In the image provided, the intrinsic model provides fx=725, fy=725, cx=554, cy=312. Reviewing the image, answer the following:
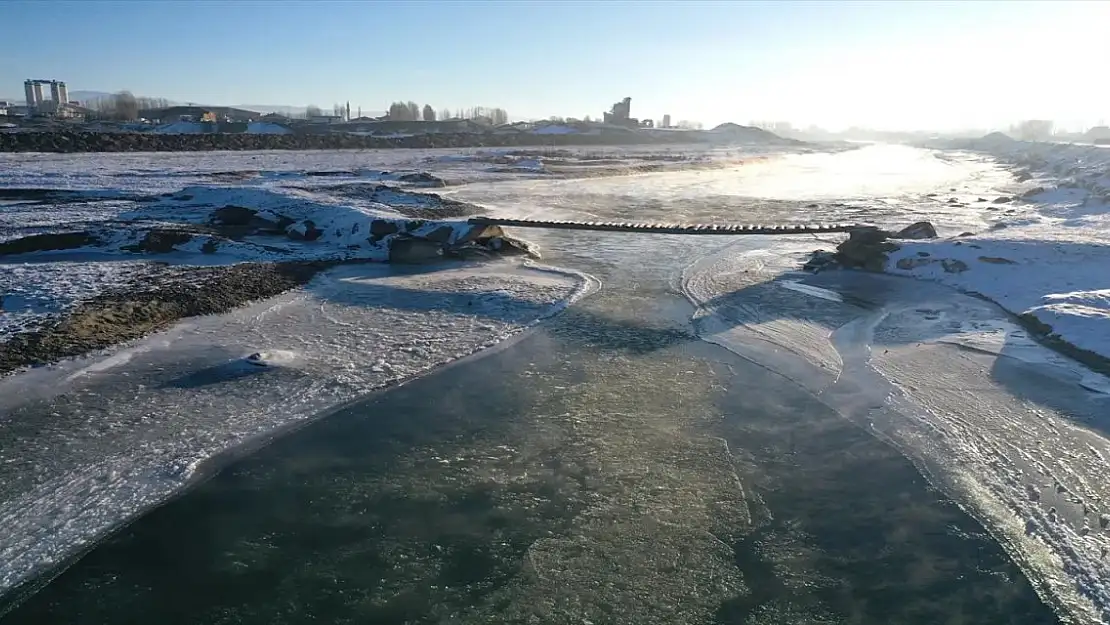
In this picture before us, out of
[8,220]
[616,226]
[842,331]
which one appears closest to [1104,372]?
[842,331]

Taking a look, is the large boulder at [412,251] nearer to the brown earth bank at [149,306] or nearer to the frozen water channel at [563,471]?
the brown earth bank at [149,306]

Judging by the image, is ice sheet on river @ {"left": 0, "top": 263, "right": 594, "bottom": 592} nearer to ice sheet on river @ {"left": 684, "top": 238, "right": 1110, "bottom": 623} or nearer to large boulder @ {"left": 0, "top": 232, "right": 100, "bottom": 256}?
ice sheet on river @ {"left": 684, "top": 238, "right": 1110, "bottom": 623}

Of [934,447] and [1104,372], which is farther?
[1104,372]

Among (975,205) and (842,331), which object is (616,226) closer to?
(842,331)

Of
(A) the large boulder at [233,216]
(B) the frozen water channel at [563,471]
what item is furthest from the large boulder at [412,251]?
(A) the large boulder at [233,216]

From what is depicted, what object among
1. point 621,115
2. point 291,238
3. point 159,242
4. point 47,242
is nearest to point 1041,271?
point 291,238

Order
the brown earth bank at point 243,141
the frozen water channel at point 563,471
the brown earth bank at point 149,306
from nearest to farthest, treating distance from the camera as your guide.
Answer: the frozen water channel at point 563,471
the brown earth bank at point 149,306
the brown earth bank at point 243,141

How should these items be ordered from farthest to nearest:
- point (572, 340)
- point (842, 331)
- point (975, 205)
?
point (975, 205)
point (842, 331)
point (572, 340)

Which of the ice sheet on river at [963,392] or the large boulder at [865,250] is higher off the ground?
the large boulder at [865,250]
